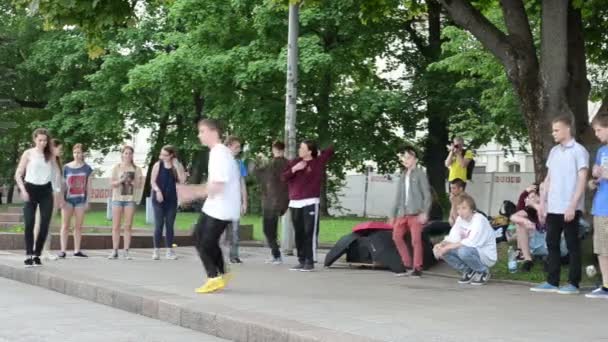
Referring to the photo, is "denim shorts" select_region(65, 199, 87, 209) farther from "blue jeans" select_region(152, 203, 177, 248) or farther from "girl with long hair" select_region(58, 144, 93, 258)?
"blue jeans" select_region(152, 203, 177, 248)

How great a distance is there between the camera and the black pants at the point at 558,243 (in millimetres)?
11758

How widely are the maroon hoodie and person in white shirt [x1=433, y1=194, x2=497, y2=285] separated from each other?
233 centimetres

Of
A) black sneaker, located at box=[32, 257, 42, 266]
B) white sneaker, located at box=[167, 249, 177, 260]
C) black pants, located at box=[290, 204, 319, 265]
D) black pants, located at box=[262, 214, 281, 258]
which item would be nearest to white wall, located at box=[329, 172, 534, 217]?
white sneaker, located at box=[167, 249, 177, 260]

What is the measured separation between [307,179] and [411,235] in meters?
1.62

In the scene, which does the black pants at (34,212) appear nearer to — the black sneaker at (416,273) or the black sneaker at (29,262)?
the black sneaker at (29,262)

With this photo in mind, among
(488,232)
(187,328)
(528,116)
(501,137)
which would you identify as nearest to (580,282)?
(488,232)

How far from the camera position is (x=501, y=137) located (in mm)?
37250

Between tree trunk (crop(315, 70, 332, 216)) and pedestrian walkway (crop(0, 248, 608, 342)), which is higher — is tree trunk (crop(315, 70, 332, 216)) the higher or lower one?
the higher one

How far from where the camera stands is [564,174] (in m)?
11.7

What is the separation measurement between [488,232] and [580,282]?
122cm

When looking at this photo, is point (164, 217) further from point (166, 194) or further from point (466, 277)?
point (466, 277)

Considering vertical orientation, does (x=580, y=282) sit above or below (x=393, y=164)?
below

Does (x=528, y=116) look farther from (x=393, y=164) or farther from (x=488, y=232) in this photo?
(x=393, y=164)

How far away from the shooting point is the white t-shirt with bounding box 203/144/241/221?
11.2 metres
